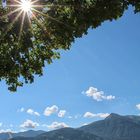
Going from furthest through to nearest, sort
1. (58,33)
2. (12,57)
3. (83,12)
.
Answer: (12,57)
(58,33)
(83,12)

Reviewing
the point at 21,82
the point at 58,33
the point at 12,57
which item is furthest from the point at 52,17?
the point at 21,82

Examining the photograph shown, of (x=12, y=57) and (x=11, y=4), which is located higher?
(x=11, y=4)

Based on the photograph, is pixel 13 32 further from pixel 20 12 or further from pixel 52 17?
pixel 52 17

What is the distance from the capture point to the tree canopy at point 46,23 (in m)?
23.6

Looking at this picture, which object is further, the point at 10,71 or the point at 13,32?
the point at 10,71

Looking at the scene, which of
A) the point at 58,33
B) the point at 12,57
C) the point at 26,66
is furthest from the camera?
the point at 26,66

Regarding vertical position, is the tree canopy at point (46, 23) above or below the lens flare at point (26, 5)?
below

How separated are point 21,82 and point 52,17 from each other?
26.8 feet

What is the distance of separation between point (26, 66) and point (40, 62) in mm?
1315

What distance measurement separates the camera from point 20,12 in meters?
24.2

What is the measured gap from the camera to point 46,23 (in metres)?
25.0

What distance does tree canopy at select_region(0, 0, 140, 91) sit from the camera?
23.6m

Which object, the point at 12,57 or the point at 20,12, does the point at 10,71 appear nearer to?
the point at 12,57

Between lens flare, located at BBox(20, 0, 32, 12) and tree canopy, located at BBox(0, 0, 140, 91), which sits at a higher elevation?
lens flare, located at BBox(20, 0, 32, 12)
